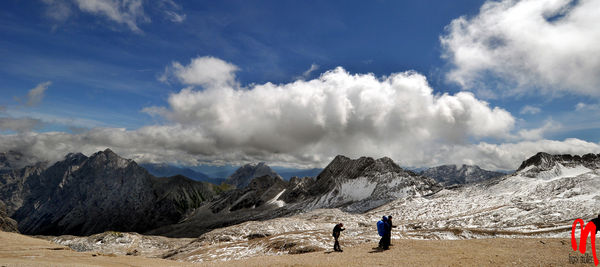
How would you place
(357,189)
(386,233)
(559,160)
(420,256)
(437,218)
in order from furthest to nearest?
(357,189) → (559,160) → (437,218) → (386,233) → (420,256)

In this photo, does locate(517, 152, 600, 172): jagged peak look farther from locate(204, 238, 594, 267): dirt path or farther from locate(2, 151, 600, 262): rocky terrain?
locate(204, 238, 594, 267): dirt path

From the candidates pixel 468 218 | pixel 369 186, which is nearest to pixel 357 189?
pixel 369 186

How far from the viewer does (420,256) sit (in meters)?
24.9

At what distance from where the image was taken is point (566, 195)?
86.5 metres

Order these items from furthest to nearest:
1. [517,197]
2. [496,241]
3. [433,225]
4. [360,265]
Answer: [517,197] → [433,225] → [496,241] → [360,265]

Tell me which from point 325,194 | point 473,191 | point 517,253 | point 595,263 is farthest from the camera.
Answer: point 325,194

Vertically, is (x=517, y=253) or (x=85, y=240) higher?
(x=517, y=253)

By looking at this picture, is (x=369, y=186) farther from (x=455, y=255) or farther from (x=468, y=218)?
(x=455, y=255)

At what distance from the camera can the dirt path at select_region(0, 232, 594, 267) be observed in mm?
22125

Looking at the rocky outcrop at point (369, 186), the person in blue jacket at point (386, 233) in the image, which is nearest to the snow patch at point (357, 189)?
the rocky outcrop at point (369, 186)

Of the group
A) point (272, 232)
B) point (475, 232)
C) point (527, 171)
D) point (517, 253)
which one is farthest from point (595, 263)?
point (527, 171)

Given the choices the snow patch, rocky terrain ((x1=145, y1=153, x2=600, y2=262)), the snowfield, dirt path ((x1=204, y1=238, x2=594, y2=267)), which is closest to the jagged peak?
rocky terrain ((x1=145, y1=153, x2=600, y2=262))

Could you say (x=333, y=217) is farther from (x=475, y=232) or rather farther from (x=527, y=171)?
(x=527, y=171)

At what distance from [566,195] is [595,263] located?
88.1 m
